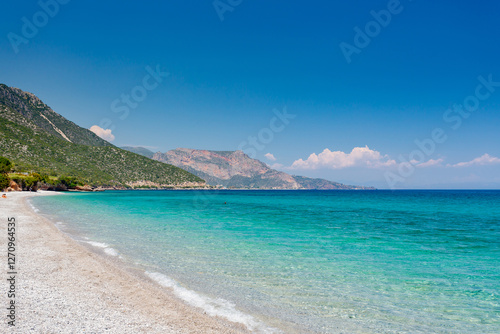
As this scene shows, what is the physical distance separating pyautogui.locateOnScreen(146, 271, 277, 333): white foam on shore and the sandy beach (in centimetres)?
26

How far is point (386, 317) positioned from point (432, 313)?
1651mm

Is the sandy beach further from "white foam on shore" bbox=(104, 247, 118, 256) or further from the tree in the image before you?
the tree

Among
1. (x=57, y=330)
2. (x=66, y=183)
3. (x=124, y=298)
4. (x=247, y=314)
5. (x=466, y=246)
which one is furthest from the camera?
(x=66, y=183)

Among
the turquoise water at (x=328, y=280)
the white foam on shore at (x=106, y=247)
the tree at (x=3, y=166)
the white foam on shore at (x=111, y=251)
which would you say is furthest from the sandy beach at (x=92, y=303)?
the tree at (x=3, y=166)

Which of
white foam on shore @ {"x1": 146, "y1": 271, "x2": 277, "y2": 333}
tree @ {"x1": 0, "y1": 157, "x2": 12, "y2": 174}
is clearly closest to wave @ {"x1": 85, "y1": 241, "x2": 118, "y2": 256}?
white foam on shore @ {"x1": 146, "y1": 271, "x2": 277, "y2": 333}

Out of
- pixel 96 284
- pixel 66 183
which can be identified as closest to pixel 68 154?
pixel 66 183

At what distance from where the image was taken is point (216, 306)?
342 inches

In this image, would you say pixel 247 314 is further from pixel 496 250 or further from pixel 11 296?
pixel 496 250

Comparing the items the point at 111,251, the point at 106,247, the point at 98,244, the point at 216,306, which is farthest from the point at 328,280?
the point at 98,244

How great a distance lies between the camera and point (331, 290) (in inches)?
416

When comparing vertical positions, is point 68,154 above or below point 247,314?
above

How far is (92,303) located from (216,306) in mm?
3478

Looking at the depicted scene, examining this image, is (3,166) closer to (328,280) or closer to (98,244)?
(98,244)

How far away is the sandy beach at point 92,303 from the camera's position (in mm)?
6652
